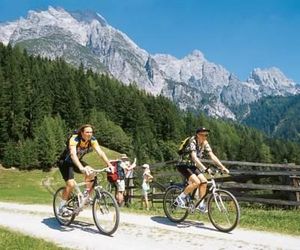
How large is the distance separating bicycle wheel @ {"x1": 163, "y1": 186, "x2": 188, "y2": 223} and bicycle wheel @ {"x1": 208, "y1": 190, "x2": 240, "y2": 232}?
1279 millimetres

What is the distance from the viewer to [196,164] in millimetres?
14617

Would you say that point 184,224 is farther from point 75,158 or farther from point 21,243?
point 21,243

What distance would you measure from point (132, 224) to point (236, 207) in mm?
3355

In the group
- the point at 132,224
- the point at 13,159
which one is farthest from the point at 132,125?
the point at 132,224

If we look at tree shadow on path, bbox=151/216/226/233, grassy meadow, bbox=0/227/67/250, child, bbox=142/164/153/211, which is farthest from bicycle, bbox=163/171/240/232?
child, bbox=142/164/153/211

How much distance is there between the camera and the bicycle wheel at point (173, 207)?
609 inches

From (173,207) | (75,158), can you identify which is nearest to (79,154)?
(75,158)

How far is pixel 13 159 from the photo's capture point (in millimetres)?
113250

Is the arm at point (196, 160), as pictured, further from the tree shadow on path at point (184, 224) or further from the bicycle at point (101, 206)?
the bicycle at point (101, 206)

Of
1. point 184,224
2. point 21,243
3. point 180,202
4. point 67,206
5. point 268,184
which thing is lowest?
point 21,243

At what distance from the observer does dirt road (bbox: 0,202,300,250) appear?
12062 mm

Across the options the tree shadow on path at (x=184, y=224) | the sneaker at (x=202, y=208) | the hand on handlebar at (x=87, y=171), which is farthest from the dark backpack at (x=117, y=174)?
the hand on handlebar at (x=87, y=171)

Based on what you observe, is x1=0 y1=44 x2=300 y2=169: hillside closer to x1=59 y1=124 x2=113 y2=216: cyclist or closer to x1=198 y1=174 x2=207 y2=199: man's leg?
x1=59 y1=124 x2=113 y2=216: cyclist

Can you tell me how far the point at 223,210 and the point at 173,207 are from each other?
2.19 m
